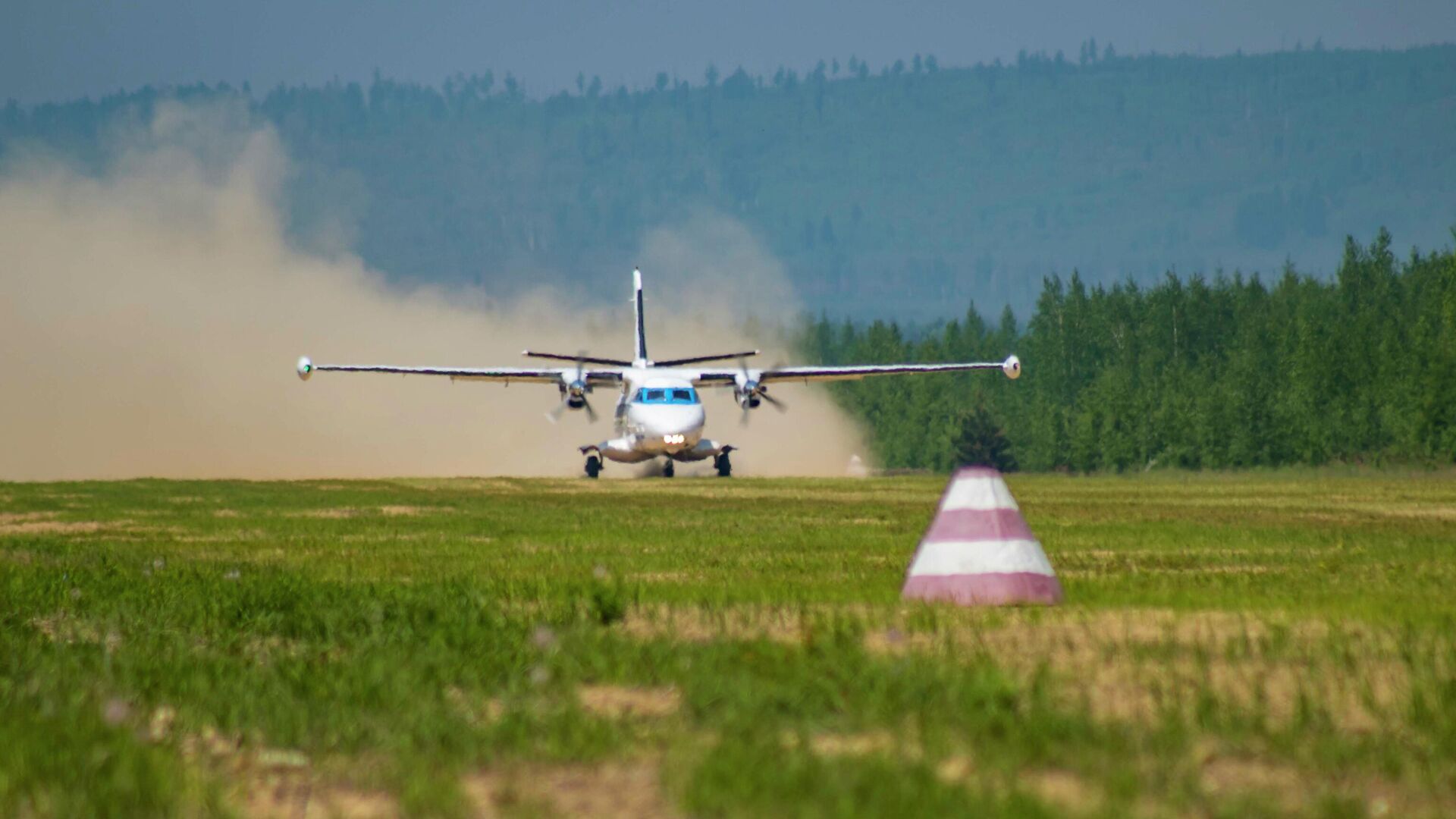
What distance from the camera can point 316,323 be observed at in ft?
Result: 465

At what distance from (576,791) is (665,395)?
5242 cm

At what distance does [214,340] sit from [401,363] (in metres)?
29.8

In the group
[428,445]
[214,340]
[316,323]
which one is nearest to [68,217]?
[316,323]

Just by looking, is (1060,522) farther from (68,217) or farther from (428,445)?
(68,217)

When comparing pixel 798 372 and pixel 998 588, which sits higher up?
pixel 798 372

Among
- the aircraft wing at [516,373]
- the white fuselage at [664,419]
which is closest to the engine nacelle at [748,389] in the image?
the white fuselage at [664,419]

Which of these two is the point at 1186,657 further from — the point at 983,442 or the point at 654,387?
the point at 983,442

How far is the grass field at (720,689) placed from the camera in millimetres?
6117

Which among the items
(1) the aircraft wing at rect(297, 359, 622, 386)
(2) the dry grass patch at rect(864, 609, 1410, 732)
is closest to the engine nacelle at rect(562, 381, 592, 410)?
(1) the aircraft wing at rect(297, 359, 622, 386)

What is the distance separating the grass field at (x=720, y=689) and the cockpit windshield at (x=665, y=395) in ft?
130

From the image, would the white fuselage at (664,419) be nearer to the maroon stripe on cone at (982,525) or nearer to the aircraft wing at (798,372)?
the aircraft wing at (798,372)

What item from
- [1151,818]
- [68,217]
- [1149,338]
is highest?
[68,217]

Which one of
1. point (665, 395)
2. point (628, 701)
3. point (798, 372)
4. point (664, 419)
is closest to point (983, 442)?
point (798, 372)

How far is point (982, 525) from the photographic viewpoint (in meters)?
12.1
